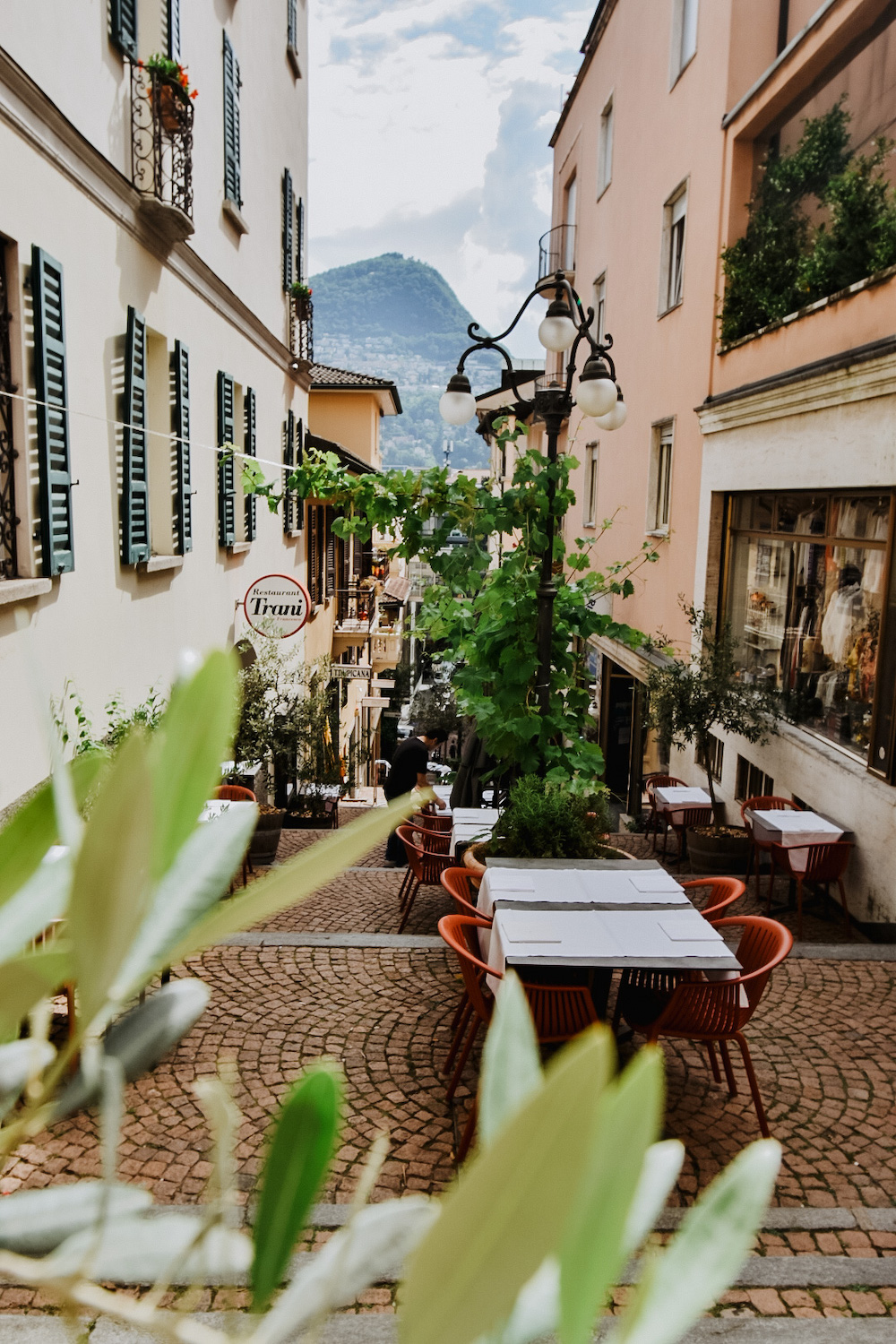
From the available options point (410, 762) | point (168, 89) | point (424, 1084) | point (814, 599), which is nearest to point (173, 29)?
point (168, 89)

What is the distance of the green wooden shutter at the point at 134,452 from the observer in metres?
7.12

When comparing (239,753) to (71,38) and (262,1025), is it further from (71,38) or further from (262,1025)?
(71,38)

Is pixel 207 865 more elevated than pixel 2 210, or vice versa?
pixel 2 210

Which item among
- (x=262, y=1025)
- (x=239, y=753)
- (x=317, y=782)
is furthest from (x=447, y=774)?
(x=262, y=1025)

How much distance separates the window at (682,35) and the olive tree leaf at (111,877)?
14957 mm

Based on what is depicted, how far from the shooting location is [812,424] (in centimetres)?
861

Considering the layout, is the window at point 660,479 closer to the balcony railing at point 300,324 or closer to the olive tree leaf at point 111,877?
the balcony railing at point 300,324

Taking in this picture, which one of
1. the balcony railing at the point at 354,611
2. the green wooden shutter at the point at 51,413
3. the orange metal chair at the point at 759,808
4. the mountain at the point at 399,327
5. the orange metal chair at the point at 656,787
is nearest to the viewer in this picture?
the green wooden shutter at the point at 51,413

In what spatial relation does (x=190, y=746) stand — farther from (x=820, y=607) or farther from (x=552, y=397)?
(x=820, y=607)

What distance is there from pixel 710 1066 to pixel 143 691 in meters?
5.33

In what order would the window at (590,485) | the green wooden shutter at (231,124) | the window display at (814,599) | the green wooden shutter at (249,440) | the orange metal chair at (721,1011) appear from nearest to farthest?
the orange metal chair at (721,1011), the window display at (814,599), the green wooden shutter at (231,124), the green wooden shutter at (249,440), the window at (590,485)

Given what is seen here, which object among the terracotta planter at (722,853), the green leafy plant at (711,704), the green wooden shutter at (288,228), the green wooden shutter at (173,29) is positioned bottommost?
the terracotta planter at (722,853)

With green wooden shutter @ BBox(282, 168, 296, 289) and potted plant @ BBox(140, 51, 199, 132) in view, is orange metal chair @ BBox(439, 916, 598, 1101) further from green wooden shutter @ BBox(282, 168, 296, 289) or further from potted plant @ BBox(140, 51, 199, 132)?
green wooden shutter @ BBox(282, 168, 296, 289)

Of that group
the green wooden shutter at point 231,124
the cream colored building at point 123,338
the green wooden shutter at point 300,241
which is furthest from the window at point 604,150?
the green wooden shutter at point 231,124
